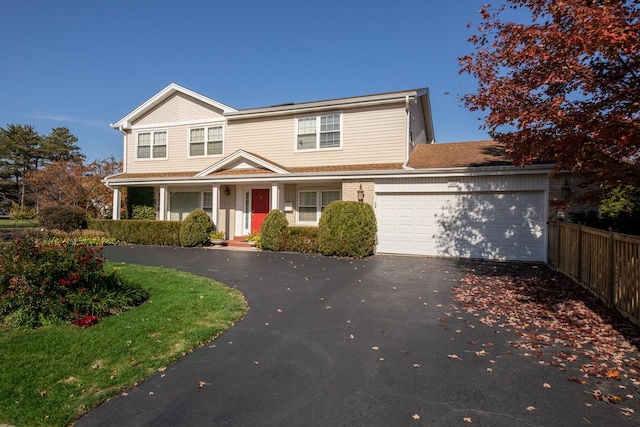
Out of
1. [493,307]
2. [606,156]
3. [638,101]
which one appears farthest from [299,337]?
[638,101]

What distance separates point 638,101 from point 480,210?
269 inches

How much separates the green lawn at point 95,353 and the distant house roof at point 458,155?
9.72 meters

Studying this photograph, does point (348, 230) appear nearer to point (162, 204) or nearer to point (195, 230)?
point (195, 230)

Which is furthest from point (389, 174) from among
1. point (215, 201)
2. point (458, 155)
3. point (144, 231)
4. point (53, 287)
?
point (144, 231)

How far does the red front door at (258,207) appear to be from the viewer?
54.4 feet

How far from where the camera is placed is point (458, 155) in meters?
14.3

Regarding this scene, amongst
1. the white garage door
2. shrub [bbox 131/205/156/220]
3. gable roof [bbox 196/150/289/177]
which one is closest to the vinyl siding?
gable roof [bbox 196/150/289/177]

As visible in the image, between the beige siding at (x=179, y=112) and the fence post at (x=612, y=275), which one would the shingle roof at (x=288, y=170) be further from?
the fence post at (x=612, y=275)

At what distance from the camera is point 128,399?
331 centimetres

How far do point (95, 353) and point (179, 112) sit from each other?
16551 millimetres

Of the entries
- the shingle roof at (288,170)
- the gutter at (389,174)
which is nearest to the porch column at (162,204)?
the gutter at (389,174)

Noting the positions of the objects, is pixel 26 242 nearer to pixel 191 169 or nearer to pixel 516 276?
pixel 516 276

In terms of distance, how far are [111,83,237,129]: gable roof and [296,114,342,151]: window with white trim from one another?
3.93 m

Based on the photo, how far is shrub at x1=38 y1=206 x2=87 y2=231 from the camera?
17375mm
